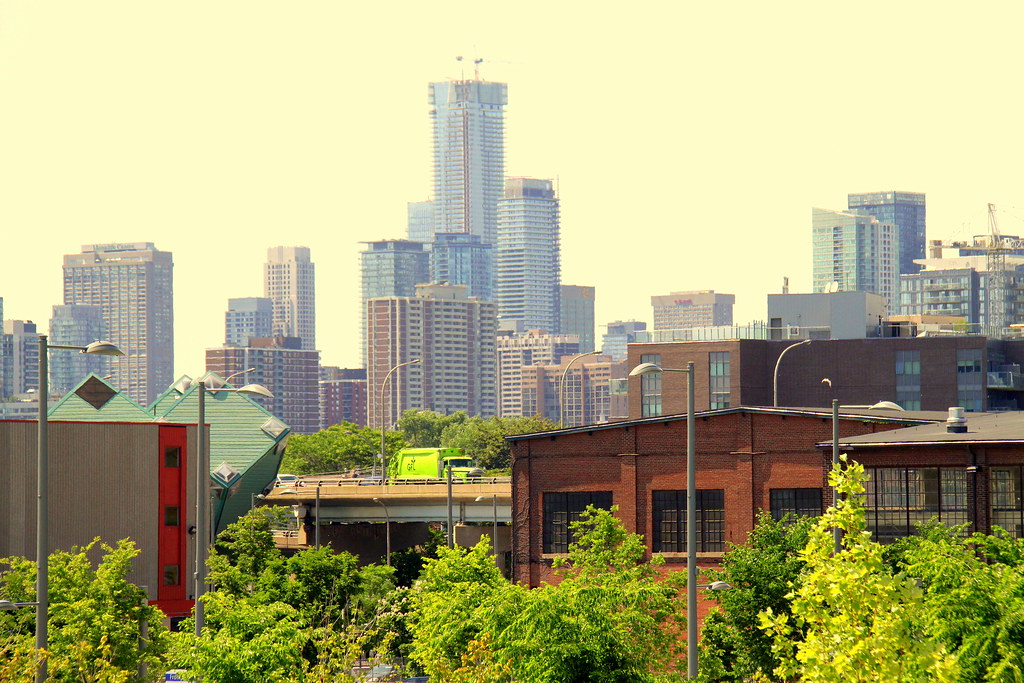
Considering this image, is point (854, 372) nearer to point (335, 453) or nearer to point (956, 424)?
point (335, 453)

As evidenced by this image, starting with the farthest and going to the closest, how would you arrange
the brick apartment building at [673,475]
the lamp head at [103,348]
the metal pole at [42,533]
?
the brick apartment building at [673,475] < the lamp head at [103,348] < the metal pole at [42,533]

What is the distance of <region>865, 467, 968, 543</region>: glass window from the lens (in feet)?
A: 169

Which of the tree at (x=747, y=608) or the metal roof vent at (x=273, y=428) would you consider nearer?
the tree at (x=747, y=608)

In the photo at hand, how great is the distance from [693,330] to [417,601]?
365ft

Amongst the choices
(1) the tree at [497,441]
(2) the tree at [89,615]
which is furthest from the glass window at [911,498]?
(1) the tree at [497,441]

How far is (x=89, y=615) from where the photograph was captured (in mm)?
40188

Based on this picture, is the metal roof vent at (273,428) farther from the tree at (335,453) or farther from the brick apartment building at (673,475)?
the tree at (335,453)

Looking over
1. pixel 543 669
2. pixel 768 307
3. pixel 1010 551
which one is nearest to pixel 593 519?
pixel 1010 551

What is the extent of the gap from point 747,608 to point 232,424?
5481 centimetres

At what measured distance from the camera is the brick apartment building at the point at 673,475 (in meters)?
61.8

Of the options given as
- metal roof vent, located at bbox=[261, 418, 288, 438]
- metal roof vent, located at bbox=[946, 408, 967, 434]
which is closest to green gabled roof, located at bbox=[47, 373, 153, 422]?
metal roof vent, located at bbox=[261, 418, 288, 438]

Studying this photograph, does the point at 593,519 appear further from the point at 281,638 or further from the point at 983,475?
the point at 281,638

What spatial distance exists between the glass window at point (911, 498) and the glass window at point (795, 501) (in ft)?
27.0

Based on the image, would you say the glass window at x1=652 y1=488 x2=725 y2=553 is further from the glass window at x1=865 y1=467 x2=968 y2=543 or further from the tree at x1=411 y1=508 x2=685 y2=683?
the glass window at x1=865 y1=467 x2=968 y2=543
